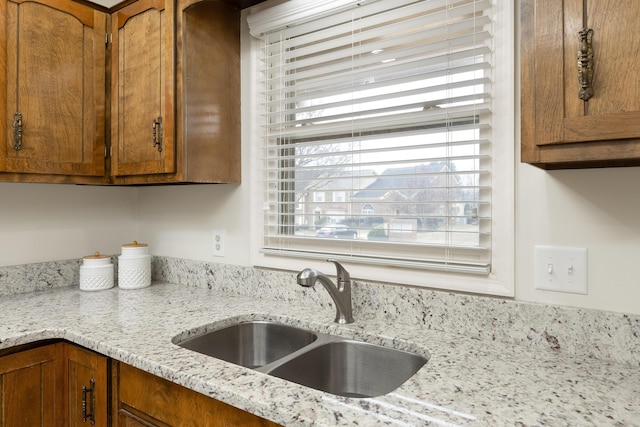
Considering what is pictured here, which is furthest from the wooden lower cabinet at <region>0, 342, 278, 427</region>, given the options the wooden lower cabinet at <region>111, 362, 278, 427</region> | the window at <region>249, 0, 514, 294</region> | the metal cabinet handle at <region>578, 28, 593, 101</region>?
the metal cabinet handle at <region>578, 28, 593, 101</region>

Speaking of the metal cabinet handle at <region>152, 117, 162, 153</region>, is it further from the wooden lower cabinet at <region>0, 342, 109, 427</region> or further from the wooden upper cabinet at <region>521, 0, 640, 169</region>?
the wooden upper cabinet at <region>521, 0, 640, 169</region>

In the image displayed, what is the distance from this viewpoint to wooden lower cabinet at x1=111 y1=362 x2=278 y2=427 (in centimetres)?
95

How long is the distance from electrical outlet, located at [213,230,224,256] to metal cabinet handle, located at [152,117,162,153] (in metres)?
0.45

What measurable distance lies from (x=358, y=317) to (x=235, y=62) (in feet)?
3.83

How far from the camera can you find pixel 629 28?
0.76 metres

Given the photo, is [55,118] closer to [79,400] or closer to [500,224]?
[79,400]

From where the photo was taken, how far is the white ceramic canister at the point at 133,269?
6.21 ft

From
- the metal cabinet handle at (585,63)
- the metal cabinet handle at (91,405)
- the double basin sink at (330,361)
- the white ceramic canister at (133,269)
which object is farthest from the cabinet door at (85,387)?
the metal cabinet handle at (585,63)

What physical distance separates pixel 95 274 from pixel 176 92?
35.6 inches

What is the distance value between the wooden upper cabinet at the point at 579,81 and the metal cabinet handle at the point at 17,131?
1707 mm

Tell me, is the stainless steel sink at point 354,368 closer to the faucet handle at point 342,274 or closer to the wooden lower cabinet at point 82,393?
the faucet handle at point 342,274

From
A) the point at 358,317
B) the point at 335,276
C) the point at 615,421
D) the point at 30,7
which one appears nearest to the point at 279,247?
the point at 335,276

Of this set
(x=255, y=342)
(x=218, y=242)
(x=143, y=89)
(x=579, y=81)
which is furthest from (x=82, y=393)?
(x=579, y=81)

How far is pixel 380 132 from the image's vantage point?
58.1 inches
